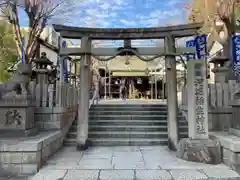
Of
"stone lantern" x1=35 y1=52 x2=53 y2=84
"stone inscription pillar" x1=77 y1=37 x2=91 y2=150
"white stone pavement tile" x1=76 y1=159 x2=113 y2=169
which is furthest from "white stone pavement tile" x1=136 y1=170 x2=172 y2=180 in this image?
"stone lantern" x1=35 y1=52 x2=53 y2=84

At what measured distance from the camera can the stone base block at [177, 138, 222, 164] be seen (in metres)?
5.89

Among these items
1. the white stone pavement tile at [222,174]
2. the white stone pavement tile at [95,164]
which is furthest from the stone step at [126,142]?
the white stone pavement tile at [222,174]

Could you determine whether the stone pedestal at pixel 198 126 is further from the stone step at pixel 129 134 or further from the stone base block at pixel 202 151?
the stone step at pixel 129 134

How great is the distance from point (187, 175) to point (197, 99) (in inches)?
84.4

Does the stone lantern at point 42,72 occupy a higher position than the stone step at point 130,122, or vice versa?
the stone lantern at point 42,72

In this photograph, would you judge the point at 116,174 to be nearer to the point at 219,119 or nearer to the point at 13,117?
the point at 13,117

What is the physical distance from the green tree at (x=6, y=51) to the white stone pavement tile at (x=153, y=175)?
56.9 ft

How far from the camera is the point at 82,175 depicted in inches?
203

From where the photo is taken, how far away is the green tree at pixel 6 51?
1981 centimetres

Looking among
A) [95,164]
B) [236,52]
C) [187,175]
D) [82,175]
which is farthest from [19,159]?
[236,52]

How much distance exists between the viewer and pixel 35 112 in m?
7.86

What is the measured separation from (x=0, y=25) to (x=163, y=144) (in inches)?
708

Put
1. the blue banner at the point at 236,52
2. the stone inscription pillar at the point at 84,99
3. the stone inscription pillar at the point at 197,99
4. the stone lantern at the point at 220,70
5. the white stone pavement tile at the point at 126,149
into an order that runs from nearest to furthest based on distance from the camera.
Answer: the stone inscription pillar at the point at 197,99 < the white stone pavement tile at the point at 126,149 < the stone inscription pillar at the point at 84,99 < the stone lantern at the point at 220,70 < the blue banner at the point at 236,52

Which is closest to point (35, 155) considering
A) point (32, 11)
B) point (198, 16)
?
point (32, 11)
